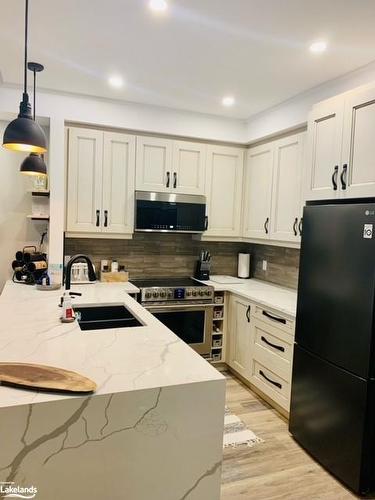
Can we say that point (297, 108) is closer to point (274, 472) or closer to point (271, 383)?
point (271, 383)

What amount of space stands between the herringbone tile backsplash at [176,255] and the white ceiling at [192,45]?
1.48m

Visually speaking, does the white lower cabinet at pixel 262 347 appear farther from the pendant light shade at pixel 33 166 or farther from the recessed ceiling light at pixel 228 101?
the pendant light shade at pixel 33 166

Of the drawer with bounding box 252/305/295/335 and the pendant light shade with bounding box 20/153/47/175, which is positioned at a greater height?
the pendant light shade with bounding box 20/153/47/175

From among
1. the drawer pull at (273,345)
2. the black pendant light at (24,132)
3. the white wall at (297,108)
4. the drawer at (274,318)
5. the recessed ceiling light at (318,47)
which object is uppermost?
the recessed ceiling light at (318,47)

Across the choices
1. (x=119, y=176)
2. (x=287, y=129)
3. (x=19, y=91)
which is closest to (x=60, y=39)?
(x=19, y=91)

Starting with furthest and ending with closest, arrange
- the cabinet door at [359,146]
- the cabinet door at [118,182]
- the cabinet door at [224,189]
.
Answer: the cabinet door at [224,189] → the cabinet door at [118,182] → the cabinet door at [359,146]

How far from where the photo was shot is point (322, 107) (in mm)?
2426

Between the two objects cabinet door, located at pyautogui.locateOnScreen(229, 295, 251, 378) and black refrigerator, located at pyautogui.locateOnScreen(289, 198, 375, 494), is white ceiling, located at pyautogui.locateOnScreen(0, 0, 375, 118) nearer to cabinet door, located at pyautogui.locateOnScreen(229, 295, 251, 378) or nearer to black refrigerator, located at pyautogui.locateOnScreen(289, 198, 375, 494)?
black refrigerator, located at pyautogui.locateOnScreen(289, 198, 375, 494)

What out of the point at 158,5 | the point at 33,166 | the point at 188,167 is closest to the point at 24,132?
the point at 33,166

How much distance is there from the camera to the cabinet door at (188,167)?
3.66 metres

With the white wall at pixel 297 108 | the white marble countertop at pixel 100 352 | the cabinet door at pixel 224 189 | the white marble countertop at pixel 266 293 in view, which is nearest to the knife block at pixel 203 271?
the white marble countertop at pixel 266 293

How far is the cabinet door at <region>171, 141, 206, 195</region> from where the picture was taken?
3.66 m

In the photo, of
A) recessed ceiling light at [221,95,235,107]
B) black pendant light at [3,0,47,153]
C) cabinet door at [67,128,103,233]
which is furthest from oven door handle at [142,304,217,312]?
recessed ceiling light at [221,95,235,107]

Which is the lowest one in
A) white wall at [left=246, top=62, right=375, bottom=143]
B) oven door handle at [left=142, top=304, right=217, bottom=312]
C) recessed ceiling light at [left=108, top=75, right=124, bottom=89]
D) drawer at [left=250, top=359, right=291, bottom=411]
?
drawer at [left=250, top=359, right=291, bottom=411]
